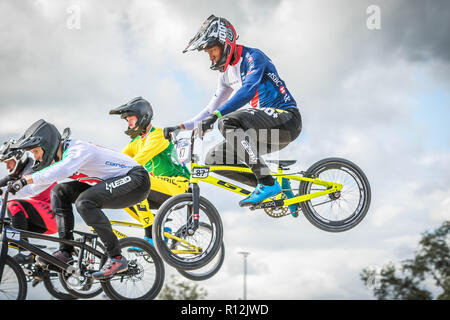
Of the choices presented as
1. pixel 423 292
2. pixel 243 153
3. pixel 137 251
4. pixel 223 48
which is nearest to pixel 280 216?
pixel 243 153

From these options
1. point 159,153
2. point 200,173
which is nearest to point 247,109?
point 200,173

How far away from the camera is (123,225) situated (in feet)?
34.2

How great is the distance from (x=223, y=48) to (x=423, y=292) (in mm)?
35545

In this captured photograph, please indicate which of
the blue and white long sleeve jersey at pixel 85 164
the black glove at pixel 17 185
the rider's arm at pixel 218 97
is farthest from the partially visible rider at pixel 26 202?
the rider's arm at pixel 218 97

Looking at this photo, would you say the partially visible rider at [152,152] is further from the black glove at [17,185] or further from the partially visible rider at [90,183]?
the black glove at [17,185]

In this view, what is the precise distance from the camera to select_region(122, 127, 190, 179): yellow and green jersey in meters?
10.7

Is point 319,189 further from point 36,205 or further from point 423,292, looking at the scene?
point 423,292

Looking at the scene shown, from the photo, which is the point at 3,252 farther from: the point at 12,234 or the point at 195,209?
the point at 195,209

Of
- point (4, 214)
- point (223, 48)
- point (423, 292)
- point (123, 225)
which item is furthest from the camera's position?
point (423, 292)

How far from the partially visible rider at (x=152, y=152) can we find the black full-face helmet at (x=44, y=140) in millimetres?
2070

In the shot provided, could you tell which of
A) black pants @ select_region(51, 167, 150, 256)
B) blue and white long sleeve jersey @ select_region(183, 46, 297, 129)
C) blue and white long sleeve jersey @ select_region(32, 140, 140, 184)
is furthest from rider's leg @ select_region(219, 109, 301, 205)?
blue and white long sleeve jersey @ select_region(32, 140, 140, 184)

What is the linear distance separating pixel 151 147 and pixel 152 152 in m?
0.11

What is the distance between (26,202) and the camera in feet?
31.6

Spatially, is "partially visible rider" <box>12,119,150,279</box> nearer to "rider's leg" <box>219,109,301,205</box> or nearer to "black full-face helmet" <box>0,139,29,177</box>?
"black full-face helmet" <box>0,139,29,177</box>
